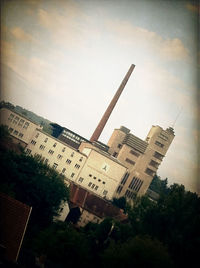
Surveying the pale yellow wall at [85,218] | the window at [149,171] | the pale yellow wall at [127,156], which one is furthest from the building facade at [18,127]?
the window at [149,171]

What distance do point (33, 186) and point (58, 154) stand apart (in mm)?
17348

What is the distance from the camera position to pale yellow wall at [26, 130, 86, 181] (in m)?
41.4

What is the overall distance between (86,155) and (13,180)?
66.6ft

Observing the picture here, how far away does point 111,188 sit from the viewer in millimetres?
44125

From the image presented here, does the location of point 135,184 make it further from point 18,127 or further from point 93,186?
point 18,127

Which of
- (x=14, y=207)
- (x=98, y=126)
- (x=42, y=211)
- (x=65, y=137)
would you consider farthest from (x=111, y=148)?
(x=14, y=207)

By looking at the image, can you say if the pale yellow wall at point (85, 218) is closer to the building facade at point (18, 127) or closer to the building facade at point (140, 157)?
the building facade at point (140, 157)

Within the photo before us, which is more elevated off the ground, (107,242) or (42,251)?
(107,242)

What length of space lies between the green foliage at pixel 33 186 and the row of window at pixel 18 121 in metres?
16.3

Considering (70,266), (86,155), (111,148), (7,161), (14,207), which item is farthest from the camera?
(111,148)

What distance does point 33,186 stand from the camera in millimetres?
25078

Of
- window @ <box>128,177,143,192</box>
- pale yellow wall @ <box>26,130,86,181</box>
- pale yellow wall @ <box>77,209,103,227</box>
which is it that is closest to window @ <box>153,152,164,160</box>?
window @ <box>128,177,143,192</box>

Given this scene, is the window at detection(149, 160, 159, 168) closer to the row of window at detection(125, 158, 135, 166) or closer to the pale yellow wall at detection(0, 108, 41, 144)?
the row of window at detection(125, 158, 135, 166)

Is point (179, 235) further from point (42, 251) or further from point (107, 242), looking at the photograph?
point (42, 251)
